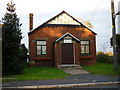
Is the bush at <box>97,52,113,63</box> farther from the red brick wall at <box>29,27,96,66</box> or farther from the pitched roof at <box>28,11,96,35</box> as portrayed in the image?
the pitched roof at <box>28,11,96,35</box>

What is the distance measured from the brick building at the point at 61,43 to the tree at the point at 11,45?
7.82 metres

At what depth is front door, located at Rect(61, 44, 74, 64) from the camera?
2584 centimetres

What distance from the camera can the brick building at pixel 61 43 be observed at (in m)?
25.8

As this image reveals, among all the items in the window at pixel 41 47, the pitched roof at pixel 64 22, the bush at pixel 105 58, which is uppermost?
the pitched roof at pixel 64 22

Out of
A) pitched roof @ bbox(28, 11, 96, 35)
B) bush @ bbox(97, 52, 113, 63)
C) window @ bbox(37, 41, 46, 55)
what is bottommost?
bush @ bbox(97, 52, 113, 63)

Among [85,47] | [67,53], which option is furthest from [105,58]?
[67,53]

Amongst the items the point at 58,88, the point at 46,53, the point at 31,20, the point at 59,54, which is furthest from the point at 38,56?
the point at 58,88

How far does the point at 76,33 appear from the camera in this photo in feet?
91.7

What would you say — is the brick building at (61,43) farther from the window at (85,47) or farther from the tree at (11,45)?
the tree at (11,45)

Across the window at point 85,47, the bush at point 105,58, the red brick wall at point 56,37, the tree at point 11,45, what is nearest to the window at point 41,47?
the red brick wall at point 56,37

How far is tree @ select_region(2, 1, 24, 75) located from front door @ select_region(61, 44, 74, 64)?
856 cm

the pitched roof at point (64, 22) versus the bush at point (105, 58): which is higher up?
the pitched roof at point (64, 22)

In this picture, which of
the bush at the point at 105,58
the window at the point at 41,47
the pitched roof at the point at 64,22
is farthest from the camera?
the bush at the point at 105,58

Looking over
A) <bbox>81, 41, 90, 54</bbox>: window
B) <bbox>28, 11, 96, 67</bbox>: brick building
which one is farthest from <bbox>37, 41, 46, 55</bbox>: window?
<bbox>81, 41, 90, 54</bbox>: window
